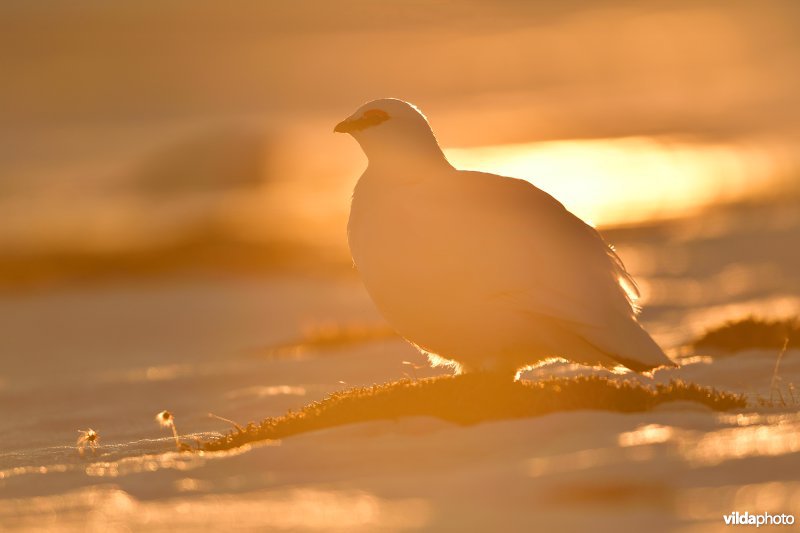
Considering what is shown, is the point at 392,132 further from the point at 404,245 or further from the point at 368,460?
the point at 368,460

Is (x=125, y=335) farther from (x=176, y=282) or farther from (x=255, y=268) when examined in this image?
(x=255, y=268)

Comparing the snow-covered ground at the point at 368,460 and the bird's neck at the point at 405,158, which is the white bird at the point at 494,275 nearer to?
the bird's neck at the point at 405,158

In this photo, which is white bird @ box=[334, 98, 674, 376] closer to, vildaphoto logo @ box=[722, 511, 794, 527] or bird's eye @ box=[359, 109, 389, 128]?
bird's eye @ box=[359, 109, 389, 128]

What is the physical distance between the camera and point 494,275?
9164 mm

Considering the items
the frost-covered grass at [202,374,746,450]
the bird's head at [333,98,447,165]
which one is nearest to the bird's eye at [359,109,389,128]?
the bird's head at [333,98,447,165]

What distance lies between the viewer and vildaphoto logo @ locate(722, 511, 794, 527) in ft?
23.1

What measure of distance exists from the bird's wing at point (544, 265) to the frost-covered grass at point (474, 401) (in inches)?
21.1

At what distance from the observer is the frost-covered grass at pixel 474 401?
938cm

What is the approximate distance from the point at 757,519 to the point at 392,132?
13.7ft

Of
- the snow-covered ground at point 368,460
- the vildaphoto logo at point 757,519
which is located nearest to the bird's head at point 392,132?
the snow-covered ground at point 368,460

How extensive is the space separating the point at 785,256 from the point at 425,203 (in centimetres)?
2190

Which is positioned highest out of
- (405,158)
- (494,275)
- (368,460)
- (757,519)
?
(405,158)

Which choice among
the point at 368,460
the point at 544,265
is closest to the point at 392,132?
the point at 544,265

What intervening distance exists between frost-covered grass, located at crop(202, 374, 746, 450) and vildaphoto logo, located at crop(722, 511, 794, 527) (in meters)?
2.28
